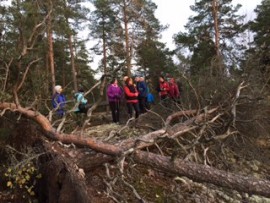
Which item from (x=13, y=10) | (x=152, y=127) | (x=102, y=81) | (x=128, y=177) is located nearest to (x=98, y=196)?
(x=128, y=177)

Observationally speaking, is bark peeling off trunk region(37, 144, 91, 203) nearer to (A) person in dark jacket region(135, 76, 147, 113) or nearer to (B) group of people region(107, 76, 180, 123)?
(B) group of people region(107, 76, 180, 123)

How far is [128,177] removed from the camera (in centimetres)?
788

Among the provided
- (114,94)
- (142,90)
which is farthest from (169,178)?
(142,90)

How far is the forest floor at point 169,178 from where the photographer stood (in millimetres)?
7270

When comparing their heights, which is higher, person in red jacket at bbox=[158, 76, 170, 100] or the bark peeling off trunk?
person in red jacket at bbox=[158, 76, 170, 100]

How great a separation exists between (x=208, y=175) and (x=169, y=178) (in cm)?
203

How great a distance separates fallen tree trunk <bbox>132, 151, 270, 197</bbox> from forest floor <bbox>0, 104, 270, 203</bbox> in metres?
0.38

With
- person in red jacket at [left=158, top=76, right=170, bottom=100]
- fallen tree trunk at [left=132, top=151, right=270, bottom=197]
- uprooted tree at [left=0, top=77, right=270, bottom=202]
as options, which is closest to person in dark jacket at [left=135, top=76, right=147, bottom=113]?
person in red jacket at [left=158, top=76, right=170, bottom=100]

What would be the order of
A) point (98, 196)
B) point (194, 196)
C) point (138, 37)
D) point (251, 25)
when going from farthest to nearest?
point (138, 37), point (251, 25), point (194, 196), point (98, 196)

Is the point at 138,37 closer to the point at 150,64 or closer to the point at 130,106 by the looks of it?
the point at 150,64

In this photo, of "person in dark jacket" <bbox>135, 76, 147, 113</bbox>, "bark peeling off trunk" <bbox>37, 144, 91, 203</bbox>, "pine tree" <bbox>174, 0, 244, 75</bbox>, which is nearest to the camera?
"bark peeling off trunk" <bbox>37, 144, 91, 203</bbox>

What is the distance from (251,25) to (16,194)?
1896 cm

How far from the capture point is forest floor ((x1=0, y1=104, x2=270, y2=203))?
7.27 metres

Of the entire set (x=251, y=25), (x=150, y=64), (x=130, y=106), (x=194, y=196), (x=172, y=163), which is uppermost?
(x=251, y=25)
